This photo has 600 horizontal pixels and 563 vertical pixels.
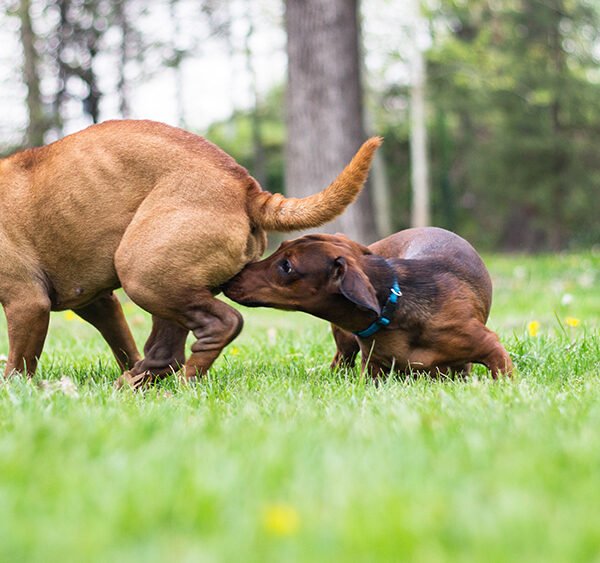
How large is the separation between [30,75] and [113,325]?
14.0m

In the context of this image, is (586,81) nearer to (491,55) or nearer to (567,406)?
(491,55)

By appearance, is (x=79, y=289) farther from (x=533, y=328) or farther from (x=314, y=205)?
(x=533, y=328)

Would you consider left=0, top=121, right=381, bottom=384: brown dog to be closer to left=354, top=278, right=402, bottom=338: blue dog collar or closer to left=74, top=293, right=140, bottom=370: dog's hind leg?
left=74, top=293, right=140, bottom=370: dog's hind leg

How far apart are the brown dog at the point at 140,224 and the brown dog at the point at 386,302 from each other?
17 cm

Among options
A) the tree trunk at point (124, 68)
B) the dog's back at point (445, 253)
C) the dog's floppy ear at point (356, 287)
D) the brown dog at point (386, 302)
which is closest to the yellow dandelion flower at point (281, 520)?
the dog's floppy ear at point (356, 287)

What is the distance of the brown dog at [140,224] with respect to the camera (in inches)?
168

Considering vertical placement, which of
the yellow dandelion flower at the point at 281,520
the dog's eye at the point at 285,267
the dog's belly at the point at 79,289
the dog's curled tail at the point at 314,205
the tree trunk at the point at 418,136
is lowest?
the tree trunk at the point at 418,136

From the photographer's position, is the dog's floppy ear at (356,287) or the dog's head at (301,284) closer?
the dog's floppy ear at (356,287)

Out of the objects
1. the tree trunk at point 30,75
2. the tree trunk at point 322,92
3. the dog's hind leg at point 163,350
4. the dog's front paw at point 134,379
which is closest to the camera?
A: the dog's front paw at point 134,379

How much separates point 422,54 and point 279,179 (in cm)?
682

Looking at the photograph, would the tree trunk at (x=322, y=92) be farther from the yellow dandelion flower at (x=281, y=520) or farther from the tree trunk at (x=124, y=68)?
the tree trunk at (x=124, y=68)

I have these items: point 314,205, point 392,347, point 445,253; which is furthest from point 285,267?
point 445,253

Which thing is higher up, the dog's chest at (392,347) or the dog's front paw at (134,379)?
the dog's chest at (392,347)

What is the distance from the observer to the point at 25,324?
4477mm
